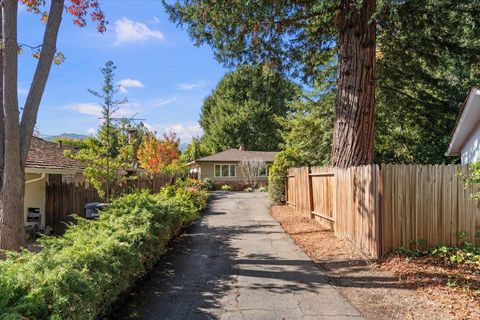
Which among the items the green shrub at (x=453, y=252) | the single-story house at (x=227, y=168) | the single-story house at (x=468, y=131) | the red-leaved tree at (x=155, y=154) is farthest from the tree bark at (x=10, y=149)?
the single-story house at (x=227, y=168)

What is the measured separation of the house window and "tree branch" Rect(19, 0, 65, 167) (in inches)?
1311

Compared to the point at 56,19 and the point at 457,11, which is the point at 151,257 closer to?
the point at 56,19

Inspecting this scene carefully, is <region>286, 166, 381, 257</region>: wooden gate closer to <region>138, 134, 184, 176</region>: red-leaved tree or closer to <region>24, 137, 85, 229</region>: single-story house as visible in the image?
<region>24, 137, 85, 229</region>: single-story house

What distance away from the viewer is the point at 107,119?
11320 millimetres

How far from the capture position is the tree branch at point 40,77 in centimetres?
605

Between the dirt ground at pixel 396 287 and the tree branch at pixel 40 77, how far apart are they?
546 cm

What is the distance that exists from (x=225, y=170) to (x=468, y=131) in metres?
30.6

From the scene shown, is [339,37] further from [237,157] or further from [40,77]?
[237,157]

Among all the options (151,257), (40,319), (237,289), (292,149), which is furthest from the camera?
(292,149)

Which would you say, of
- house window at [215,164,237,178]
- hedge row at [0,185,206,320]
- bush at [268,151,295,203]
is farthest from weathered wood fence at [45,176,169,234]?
house window at [215,164,237,178]

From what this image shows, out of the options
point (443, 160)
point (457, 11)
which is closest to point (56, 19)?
point (457, 11)

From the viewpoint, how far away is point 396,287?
18.6 feet

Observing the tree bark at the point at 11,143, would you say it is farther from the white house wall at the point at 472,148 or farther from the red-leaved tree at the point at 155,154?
the red-leaved tree at the point at 155,154

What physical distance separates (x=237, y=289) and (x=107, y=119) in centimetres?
746
